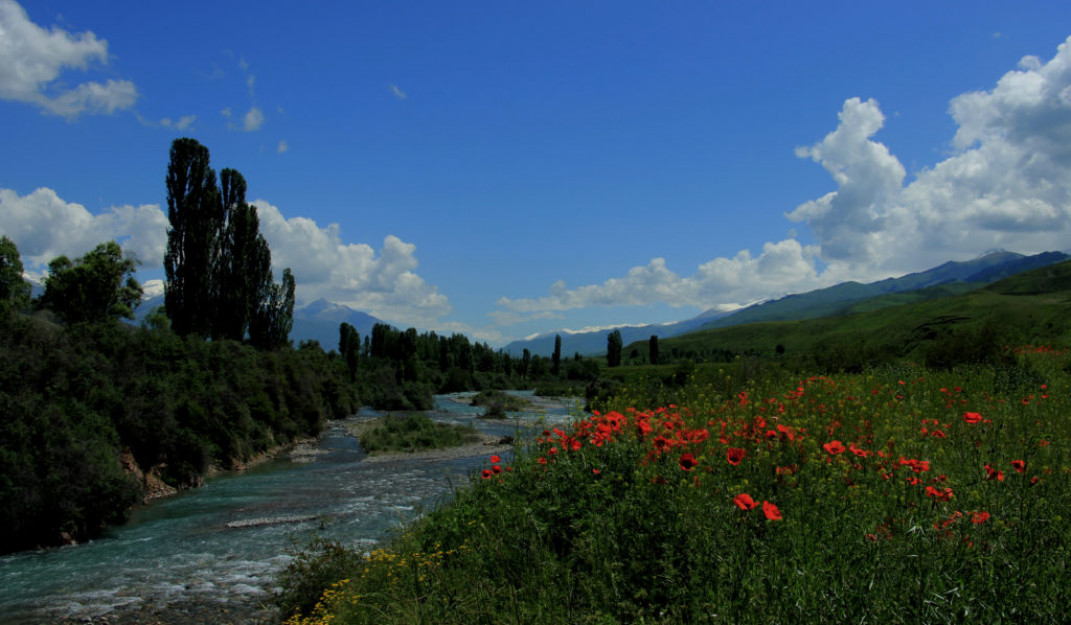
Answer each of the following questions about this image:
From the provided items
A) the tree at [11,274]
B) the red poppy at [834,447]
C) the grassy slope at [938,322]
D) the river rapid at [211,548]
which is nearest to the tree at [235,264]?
the tree at [11,274]

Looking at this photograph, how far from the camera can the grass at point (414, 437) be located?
28.0 meters

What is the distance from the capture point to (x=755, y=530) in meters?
4.21

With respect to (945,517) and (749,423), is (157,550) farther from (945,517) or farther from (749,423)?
(945,517)

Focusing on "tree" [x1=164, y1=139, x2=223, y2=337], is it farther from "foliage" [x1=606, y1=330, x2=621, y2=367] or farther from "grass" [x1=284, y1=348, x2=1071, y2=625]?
"foliage" [x1=606, y1=330, x2=621, y2=367]

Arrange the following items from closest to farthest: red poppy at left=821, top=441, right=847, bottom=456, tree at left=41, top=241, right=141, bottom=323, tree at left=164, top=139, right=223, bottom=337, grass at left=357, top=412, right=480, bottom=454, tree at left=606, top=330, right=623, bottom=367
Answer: red poppy at left=821, top=441, right=847, bottom=456 < grass at left=357, top=412, right=480, bottom=454 < tree at left=164, top=139, right=223, bottom=337 < tree at left=41, top=241, right=141, bottom=323 < tree at left=606, top=330, right=623, bottom=367

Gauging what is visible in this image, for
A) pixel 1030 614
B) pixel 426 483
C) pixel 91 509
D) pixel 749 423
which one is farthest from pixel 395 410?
pixel 1030 614

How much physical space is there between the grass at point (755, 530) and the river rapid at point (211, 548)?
220cm

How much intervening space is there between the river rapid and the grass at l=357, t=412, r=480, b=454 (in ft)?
24.5

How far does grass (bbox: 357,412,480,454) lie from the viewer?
Answer: 28.0m

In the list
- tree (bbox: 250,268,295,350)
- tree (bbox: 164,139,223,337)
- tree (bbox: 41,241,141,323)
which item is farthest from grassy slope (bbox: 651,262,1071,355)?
tree (bbox: 41,241,141,323)

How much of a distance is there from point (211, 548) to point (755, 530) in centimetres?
1157

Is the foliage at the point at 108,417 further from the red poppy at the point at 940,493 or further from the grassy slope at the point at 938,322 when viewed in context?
the grassy slope at the point at 938,322

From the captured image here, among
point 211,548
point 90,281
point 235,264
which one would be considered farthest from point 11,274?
point 211,548

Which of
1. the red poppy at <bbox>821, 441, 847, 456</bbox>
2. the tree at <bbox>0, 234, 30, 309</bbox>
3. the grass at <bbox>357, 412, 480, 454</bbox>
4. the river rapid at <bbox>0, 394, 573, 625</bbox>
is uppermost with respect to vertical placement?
the tree at <bbox>0, 234, 30, 309</bbox>
